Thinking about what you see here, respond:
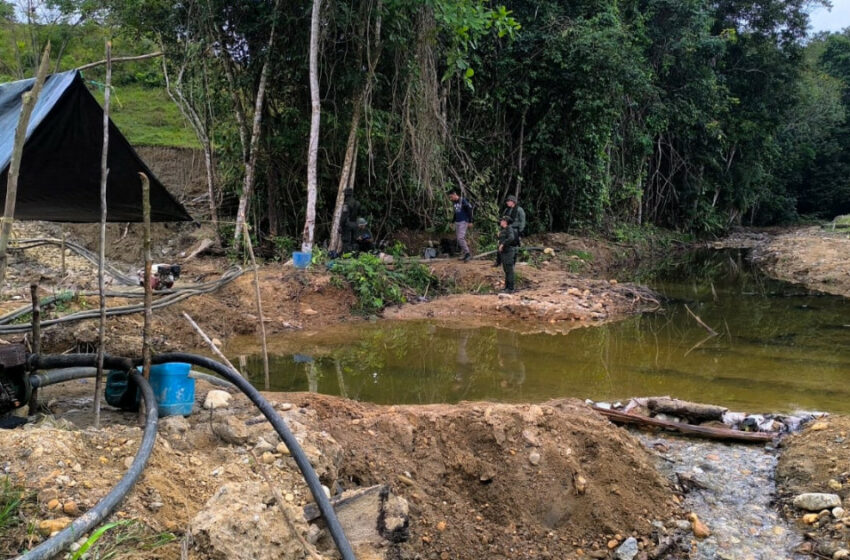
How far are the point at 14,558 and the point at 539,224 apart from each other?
15.9 meters

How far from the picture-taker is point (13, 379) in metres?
3.77

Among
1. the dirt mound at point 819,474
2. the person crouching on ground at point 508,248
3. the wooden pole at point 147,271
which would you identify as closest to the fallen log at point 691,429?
Result: the dirt mound at point 819,474

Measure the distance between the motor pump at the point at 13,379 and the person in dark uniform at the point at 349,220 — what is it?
7993 mm

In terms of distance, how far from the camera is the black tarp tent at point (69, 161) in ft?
13.9

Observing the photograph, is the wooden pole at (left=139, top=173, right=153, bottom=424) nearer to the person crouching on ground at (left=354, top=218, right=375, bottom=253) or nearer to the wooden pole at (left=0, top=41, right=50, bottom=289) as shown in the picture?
the wooden pole at (left=0, top=41, right=50, bottom=289)

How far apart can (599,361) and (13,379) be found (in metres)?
6.32

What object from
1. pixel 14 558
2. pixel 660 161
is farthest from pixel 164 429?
pixel 660 161

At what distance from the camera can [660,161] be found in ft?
78.2

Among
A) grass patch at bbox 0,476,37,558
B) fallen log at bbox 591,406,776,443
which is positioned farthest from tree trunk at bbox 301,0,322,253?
grass patch at bbox 0,476,37,558

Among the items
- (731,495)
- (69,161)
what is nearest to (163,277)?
(69,161)

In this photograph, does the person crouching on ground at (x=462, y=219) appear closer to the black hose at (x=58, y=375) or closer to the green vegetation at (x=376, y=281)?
the green vegetation at (x=376, y=281)

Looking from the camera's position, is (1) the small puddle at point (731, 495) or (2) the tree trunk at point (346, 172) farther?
(2) the tree trunk at point (346, 172)

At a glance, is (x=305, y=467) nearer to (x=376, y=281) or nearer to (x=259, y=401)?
(x=259, y=401)

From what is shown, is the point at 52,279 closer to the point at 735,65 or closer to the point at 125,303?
the point at 125,303
